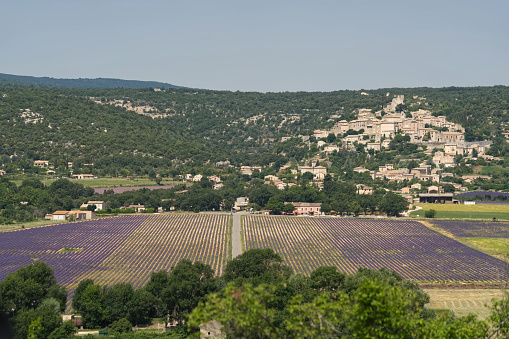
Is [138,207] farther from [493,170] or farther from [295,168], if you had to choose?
[493,170]

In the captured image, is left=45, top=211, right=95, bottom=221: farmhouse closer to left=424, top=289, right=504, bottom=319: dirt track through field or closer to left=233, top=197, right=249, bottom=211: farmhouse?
left=233, top=197, right=249, bottom=211: farmhouse

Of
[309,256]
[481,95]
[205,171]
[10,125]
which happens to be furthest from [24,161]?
[481,95]

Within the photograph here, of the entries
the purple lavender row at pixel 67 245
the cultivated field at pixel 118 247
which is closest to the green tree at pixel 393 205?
the cultivated field at pixel 118 247

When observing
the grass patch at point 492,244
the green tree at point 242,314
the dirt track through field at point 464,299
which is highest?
the green tree at point 242,314

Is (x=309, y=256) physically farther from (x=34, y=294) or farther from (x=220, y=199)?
(x=220, y=199)

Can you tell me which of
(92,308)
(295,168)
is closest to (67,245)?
(92,308)

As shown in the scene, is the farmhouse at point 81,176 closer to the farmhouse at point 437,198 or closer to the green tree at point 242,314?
the farmhouse at point 437,198

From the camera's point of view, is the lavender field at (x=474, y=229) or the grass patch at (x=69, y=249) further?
the lavender field at (x=474, y=229)
